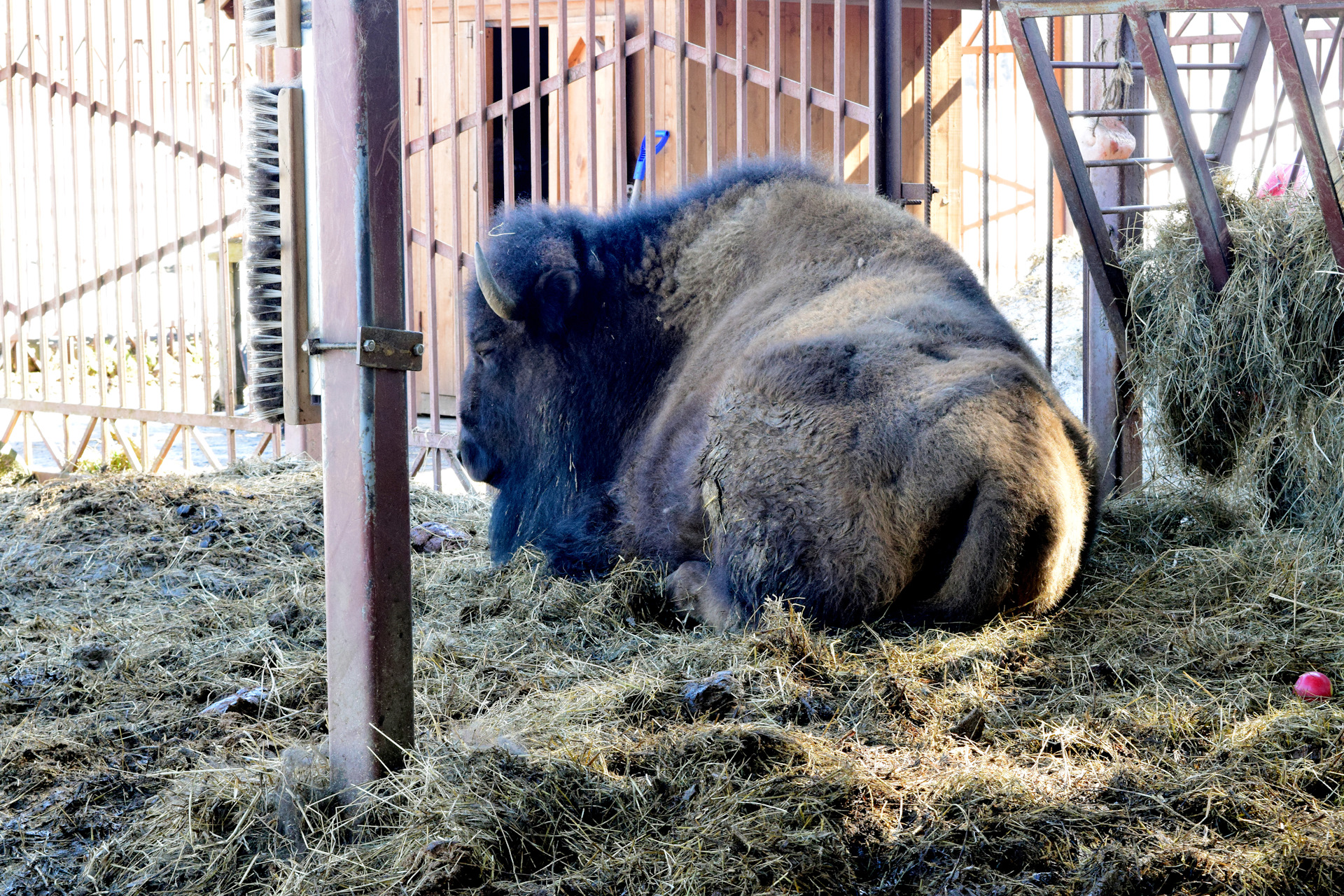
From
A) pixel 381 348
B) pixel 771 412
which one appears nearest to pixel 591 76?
pixel 771 412

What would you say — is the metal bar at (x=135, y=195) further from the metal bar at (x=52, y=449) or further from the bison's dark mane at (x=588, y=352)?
the bison's dark mane at (x=588, y=352)

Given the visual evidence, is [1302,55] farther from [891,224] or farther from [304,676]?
[304,676]

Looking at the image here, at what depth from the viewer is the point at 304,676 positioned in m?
3.03

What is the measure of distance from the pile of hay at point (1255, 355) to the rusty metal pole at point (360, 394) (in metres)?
3.29

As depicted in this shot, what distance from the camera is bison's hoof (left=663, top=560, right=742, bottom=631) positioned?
3414mm

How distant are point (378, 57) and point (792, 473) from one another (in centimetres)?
165


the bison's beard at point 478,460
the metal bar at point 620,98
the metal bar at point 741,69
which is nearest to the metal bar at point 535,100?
the metal bar at point 620,98

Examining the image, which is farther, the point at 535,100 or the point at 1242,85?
the point at 535,100

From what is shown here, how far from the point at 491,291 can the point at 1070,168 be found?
2336mm

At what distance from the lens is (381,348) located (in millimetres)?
2156

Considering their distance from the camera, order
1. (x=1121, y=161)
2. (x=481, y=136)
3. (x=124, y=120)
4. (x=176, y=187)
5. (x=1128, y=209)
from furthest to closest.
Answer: (x=124, y=120) → (x=176, y=187) → (x=481, y=136) → (x=1128, y=209) → (x=1121, y=161)

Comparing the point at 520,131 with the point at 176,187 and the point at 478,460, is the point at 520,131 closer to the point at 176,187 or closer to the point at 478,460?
the point at 176,187

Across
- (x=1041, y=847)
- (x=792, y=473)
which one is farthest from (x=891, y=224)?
(x=1041, y=847)

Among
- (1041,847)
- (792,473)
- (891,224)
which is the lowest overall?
(1041,847)
